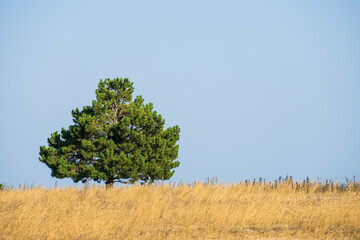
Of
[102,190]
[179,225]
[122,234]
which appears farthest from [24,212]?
[102,190]

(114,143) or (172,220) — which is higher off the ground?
(114,143)

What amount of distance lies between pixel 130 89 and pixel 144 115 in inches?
115

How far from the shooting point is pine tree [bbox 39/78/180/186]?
1007 inches

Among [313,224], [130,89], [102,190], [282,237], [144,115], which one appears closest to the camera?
[282,237]

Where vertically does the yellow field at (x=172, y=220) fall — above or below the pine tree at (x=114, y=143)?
below

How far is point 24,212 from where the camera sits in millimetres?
12500

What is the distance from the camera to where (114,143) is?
26.1 meters

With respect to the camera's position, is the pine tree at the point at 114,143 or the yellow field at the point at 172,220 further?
the pine tree at the point at 114,143

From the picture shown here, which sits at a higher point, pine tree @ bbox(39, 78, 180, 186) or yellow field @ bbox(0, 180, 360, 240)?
pine tree @ bbox(39, 78, 180, 186)

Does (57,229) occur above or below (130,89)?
below

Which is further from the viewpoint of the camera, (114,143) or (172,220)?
(114,143)

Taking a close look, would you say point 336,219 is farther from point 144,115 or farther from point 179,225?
point 144,115

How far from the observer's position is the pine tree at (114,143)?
25578mm

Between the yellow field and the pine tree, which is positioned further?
the pine tree
